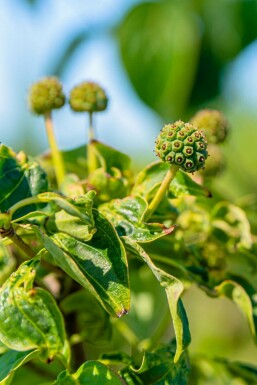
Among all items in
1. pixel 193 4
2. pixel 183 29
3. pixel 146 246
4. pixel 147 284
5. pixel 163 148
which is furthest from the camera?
pixel 193 4

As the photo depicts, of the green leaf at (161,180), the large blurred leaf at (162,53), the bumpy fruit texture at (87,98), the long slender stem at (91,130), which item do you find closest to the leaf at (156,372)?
the green leaf at (161,180)

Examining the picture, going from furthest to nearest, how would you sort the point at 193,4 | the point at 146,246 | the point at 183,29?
1. the point at 193,4
2. the point at 183,29
3. the point at 146,246

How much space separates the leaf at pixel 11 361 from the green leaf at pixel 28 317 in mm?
27

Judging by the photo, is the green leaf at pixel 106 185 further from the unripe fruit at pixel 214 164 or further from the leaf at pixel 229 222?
the unripe fruit at pixel 214 164

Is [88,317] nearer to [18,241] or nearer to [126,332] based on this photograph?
[126,332]

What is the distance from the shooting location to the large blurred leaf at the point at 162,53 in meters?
3.26

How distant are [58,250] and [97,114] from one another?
71 cm

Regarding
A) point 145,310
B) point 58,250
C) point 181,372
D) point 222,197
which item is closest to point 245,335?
point 145,310

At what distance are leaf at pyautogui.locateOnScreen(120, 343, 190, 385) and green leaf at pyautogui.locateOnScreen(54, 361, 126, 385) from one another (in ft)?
0.24

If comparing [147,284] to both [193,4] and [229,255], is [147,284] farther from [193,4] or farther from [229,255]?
[193,4]

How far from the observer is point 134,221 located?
1407 millimetres

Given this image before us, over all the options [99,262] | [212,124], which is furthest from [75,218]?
[212,124]

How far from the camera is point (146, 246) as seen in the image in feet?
5.49

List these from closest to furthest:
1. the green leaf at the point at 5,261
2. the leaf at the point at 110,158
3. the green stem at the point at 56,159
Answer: the green leaf at the point at 5,261 < the leaf at the point at 110,158 < the green stem at the point at 56,159
